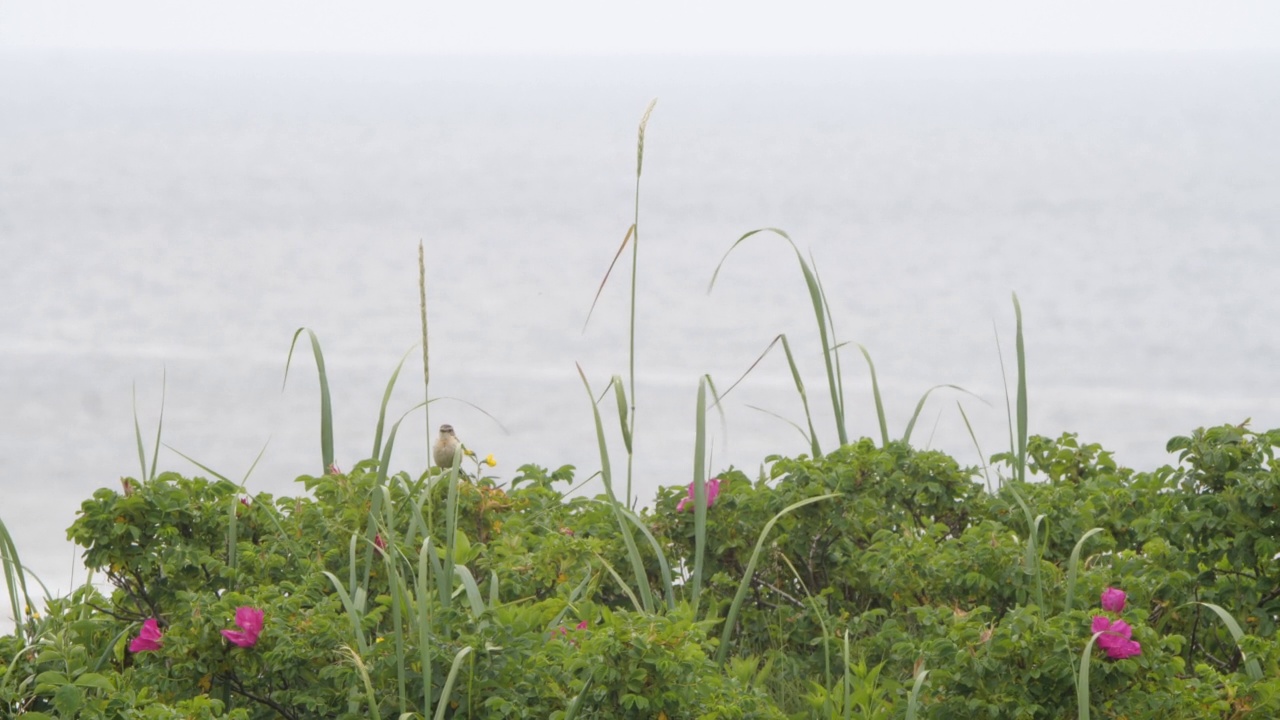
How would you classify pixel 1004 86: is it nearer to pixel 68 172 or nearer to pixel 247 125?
pixel 247 125

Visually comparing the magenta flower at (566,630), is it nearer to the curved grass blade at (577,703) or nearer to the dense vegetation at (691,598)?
the dense vegetation at (691,598)

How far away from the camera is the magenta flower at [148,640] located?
156 centimetres

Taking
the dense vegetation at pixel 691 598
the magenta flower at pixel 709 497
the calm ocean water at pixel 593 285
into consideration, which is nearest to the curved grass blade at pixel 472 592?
the dense vegetation at pixel 691 598

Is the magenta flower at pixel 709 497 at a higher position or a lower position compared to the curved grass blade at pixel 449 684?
higher

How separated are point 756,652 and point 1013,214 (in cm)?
1084

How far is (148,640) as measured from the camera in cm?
157

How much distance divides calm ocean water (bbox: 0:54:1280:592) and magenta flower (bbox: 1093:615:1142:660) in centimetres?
90

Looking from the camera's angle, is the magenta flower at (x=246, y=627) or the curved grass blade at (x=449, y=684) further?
the magenta flower at (x=246, y=627)

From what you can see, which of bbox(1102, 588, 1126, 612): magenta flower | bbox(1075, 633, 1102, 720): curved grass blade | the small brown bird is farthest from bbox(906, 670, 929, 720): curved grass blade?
the small brown bird

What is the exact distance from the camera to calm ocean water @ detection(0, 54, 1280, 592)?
5598 millimetres

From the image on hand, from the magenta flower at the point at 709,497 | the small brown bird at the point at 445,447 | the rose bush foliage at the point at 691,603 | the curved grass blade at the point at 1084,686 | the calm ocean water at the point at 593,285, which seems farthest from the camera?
the calm ocean water at the point at 593,285

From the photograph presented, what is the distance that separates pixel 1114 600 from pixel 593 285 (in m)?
7.68

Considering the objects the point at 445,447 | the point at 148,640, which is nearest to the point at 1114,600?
the point at 148,640

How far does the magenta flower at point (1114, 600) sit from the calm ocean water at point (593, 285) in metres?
0.80
